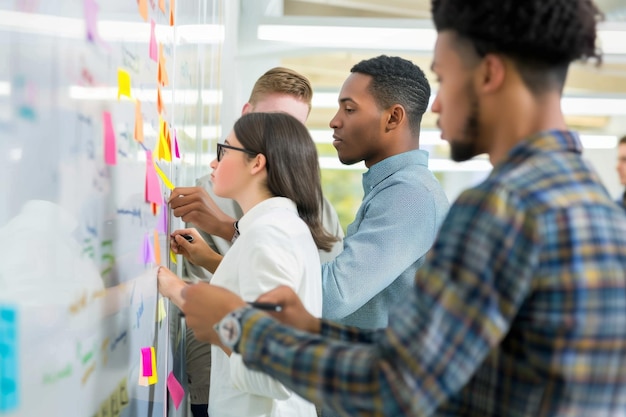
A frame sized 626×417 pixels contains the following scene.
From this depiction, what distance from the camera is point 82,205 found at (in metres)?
0.98

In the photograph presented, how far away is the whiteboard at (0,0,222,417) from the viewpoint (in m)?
0.73

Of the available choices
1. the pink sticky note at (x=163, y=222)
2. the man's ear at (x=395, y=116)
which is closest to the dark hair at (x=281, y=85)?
the man's ear at (x=395, y=116)

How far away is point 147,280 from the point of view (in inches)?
56.8

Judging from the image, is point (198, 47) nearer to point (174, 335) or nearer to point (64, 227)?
point (174, 335)

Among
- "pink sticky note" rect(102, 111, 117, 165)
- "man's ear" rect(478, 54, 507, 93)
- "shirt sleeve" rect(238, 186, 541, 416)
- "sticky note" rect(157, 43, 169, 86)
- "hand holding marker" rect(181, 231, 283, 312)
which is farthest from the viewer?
"sticky note" rect(157, 43, 169, 86)

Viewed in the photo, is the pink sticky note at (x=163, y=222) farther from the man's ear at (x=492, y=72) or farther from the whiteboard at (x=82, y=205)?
the man's ear at (x=492, y=72)

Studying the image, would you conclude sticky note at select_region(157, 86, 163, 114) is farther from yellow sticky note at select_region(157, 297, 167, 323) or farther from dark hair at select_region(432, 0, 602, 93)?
dark hair at select_region(432, 0, 602, 93)

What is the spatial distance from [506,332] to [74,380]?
20.6 inches

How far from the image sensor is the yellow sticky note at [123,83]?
1.17 meters

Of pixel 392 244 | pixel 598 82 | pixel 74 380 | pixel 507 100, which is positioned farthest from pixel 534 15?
pixel 598 82

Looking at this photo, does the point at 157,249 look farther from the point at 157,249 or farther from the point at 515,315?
the point at 515,315

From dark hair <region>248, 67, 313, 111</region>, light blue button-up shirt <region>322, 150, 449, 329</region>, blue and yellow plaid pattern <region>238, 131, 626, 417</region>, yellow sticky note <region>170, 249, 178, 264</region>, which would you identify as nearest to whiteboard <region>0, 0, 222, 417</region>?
yellow sticky note <region>170, 249, 178, 264</region>

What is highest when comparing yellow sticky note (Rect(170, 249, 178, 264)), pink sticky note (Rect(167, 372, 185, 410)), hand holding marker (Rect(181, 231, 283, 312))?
hand holding marker (Rect(181, 231, 283, 312))

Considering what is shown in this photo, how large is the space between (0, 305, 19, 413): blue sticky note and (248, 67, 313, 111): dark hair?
174 centimetres
